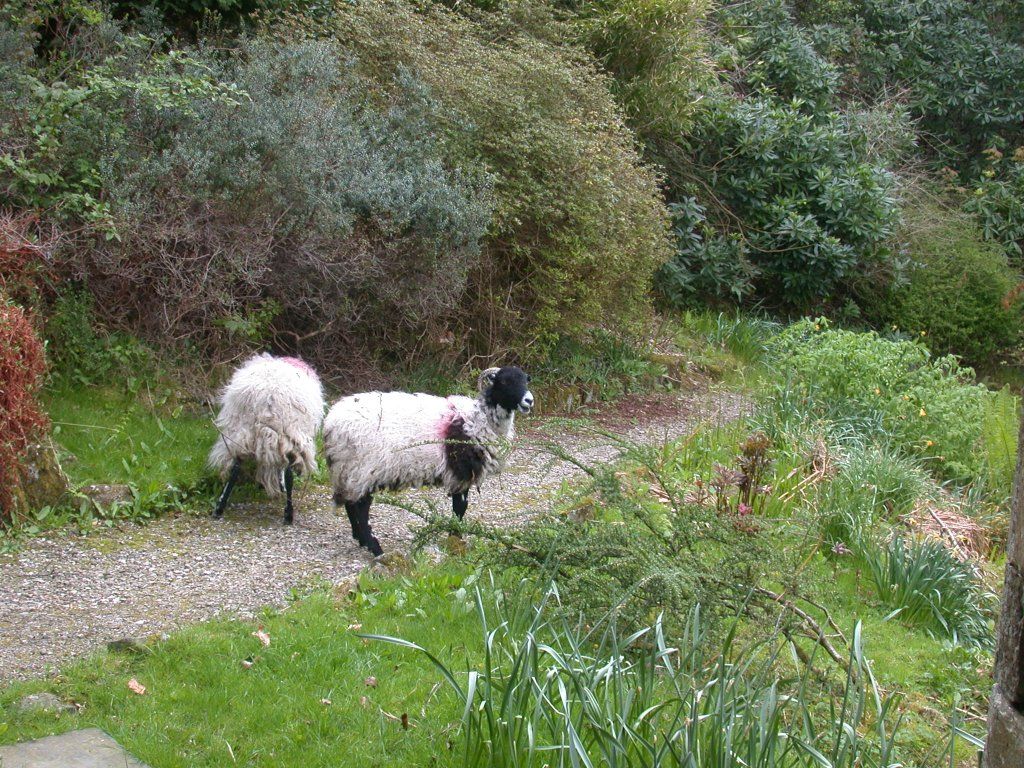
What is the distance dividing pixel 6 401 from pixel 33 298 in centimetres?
196

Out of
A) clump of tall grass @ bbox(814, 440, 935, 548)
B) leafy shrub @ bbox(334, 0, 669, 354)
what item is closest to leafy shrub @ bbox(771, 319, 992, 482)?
clump of tall grass @ bbox(814, 440, 935, 548)

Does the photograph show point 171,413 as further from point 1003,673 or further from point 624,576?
point 1003,673

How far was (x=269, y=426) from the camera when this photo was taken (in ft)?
25.6

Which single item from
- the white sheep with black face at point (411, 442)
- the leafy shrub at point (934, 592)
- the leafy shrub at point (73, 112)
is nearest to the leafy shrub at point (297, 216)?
the leafy shrub at point (73, 112)

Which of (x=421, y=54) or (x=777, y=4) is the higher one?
(x=777, y=4)

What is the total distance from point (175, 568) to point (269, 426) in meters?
1.37

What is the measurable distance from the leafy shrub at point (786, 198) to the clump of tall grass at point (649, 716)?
13.4 meters

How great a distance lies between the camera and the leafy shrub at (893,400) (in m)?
9.88

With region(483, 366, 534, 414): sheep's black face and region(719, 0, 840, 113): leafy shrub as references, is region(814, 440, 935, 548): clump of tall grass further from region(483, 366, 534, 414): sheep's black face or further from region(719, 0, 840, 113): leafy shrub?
region(719, 0, 840, 113): leafy shrub

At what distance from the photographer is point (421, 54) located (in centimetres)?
1150

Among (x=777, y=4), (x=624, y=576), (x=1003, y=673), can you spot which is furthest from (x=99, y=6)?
(x=777, y=4)

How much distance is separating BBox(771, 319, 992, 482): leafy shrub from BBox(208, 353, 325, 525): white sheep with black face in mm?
4792

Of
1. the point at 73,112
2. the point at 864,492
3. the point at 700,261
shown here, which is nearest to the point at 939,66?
the point at 700,261

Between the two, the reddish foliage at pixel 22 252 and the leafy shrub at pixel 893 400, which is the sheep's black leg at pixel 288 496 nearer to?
the reddish foliage at pixel 22 252
